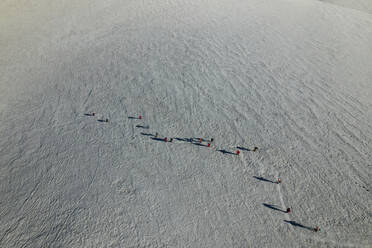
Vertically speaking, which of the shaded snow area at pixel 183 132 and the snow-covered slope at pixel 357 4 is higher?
the snow-covered slope at pixel 357 4

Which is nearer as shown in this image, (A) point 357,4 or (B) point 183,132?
(B) point 183,132

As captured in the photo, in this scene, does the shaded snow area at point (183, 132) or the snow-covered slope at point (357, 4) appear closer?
the shaded snow area at point (183, 132)

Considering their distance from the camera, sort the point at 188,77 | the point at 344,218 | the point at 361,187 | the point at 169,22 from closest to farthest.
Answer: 1. the point at 344,218
2. the point at 361,187
3. the point at 188,77
4. the point at 169,22

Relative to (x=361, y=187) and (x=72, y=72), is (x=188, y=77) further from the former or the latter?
(x=361, y=187)

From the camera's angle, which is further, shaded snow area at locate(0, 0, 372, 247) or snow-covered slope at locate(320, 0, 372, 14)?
snow-covered slope at locate(320, 0, 372, 14)

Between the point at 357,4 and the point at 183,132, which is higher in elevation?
the point at 357,4

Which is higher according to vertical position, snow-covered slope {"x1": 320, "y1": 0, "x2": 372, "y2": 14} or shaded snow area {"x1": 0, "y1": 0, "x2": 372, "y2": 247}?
snow-covered slope {"x1": 320, "y1": 0, "x2": 372, "y2": 14}

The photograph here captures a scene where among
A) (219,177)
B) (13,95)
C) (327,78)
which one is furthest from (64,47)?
(327,78)

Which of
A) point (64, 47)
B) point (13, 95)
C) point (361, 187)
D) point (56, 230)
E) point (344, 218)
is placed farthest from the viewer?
point (64, 47)
